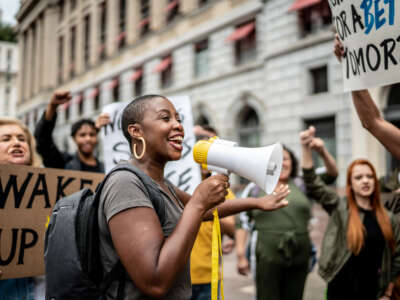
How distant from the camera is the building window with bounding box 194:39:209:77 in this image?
15603 millimetres

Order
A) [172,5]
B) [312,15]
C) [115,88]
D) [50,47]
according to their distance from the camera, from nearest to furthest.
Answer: [312,15], [172,5], [115,88], [50,47]

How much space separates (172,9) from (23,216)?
1730cm

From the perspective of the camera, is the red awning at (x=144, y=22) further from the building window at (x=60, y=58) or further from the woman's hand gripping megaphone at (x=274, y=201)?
the woman's hand gripping megaphone at (x=274, y=201)

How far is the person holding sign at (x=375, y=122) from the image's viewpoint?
198 cm

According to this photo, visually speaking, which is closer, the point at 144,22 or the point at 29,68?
the point at 144,22

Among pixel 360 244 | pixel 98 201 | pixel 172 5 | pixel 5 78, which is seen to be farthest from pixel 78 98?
pixel 5 78

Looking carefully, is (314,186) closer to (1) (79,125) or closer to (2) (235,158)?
(2) (235,158)

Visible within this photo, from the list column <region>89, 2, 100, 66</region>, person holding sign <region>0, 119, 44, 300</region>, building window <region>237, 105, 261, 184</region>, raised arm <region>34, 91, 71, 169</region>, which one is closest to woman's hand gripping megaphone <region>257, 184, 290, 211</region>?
person holding sign <region>0, 119, 44, 300</region>

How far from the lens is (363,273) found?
117 inches

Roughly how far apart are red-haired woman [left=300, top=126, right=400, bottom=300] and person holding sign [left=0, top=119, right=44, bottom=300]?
A: 7.15 ft

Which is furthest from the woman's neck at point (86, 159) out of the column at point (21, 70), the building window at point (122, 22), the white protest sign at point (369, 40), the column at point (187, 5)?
the column at point (21, 70)

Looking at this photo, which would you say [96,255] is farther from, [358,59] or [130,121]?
[358,59]

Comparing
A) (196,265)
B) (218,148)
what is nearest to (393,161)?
(196,265)

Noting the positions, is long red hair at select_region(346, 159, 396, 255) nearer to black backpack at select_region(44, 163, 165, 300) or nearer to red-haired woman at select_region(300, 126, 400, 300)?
red-haired woman at select_region(300, 126, 400, 300)
